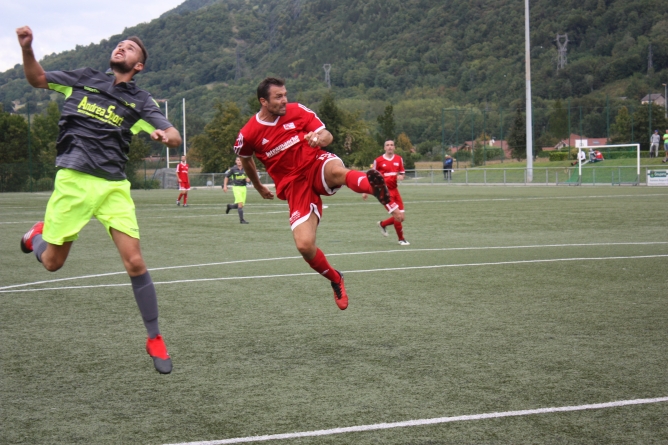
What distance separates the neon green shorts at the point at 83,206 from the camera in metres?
6.11

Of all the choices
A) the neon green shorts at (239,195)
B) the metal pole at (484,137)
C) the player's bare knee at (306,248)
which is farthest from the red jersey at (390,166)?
the metal pole at (484,137)

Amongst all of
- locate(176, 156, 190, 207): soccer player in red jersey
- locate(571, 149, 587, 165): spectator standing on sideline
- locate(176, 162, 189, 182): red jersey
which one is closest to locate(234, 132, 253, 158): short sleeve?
locate(176, 156, 190, 207): soccer player in red jersey

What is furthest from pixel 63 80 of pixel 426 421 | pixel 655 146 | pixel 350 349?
pixel 655 146

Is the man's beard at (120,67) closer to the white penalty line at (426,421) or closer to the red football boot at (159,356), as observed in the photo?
the red football boot at (159,356)

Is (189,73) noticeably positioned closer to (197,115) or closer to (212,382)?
(197,115)

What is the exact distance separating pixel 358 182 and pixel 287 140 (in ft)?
3.37

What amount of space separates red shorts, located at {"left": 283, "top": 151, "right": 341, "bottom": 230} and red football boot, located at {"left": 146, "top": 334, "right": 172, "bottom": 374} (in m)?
2.55

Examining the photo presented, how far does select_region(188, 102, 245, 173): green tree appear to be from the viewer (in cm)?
8562

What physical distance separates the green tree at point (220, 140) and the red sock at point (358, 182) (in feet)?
253

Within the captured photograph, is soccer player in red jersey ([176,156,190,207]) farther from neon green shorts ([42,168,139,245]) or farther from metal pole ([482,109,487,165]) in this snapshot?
metal pole ([482,109,487,165])

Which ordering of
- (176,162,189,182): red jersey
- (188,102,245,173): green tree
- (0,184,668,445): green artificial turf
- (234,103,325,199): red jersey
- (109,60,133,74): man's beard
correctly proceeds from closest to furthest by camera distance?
(0,184,668,445): green artificial turf
(109,60,133,74): man's beard
(234,103,325,199): red jersey
(176,162,189,182): red jersey
(188,102,245,173): green tree

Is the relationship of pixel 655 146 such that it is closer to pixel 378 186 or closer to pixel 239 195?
pixel 239 195

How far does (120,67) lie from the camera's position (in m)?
6.32

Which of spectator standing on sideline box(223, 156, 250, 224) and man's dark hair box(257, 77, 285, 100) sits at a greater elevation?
man's dark hair box(257, 77, 285, 100)
